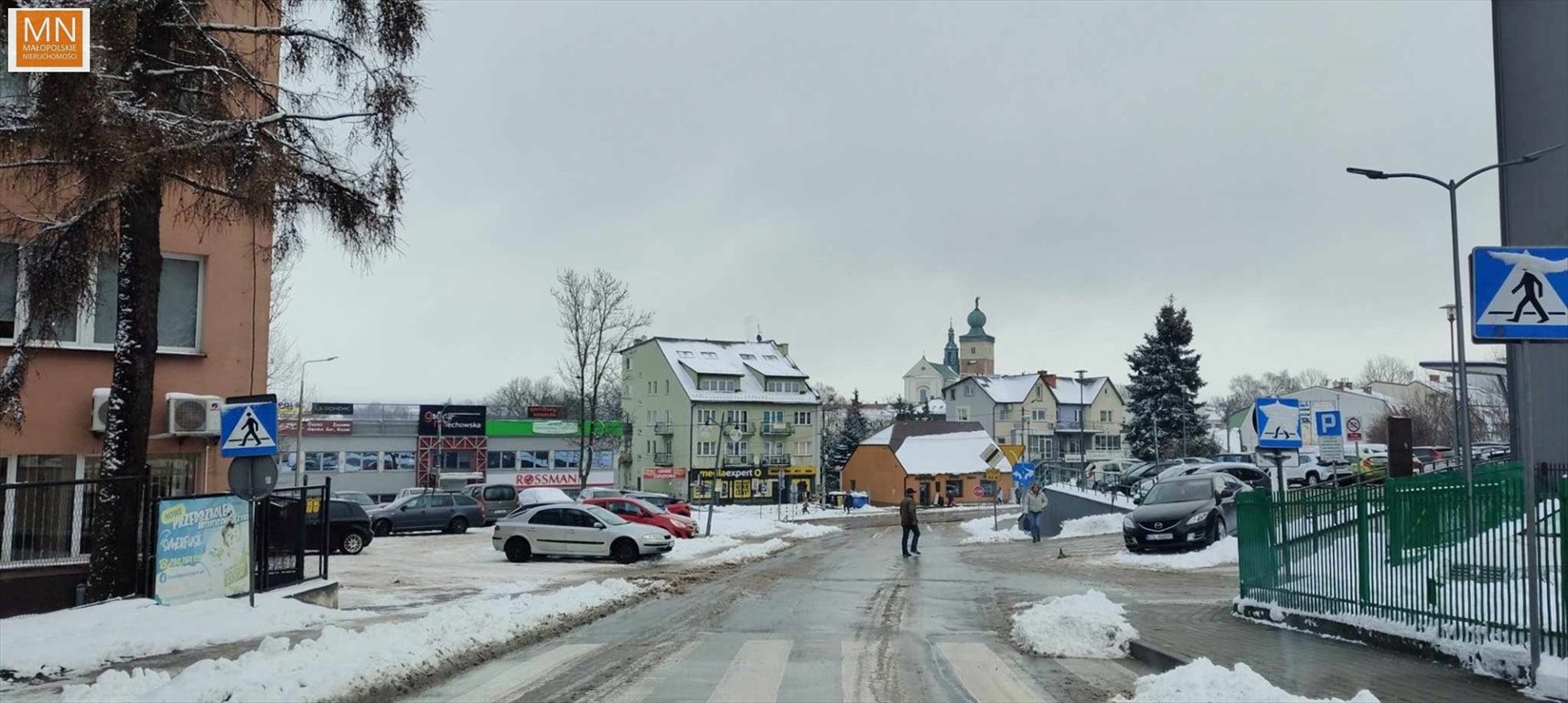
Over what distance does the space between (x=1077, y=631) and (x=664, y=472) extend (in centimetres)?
7175

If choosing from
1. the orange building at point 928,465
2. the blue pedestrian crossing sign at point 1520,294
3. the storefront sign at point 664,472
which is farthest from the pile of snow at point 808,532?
the orange building at point 928,465

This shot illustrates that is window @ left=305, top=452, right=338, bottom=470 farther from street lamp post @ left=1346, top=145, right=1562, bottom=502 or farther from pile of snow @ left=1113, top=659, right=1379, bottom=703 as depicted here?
pile of snow @ left=1113, top=659, right=1379, bottom=703

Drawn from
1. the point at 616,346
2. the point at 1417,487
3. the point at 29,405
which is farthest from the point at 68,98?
the point at 616,346

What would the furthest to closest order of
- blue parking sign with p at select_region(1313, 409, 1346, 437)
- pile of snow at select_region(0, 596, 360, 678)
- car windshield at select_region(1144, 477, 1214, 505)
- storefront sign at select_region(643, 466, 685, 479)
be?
storefront sign at select_region(643, 466, 685, 479), car windshield at select_region(1144, 477, 1214, 505), blue parking sign with p at select_region(1313, 409, 1346, 437), pile of snow at select_region(0, 596, 360, 678)

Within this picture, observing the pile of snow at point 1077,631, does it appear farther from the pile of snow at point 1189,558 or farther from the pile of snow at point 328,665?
the pile of snow at point 1189,558

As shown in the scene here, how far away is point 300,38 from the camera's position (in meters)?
13.8

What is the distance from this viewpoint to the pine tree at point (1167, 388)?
66812mm

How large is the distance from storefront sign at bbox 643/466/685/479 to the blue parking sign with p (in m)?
63.1

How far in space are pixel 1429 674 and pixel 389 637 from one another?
931 centimetres

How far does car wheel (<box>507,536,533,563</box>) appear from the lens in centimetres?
2745

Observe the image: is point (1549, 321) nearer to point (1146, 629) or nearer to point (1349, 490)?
point (1349, 490)

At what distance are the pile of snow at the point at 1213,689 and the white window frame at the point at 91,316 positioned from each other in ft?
39.6

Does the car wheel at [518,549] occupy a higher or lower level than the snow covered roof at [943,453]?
lower

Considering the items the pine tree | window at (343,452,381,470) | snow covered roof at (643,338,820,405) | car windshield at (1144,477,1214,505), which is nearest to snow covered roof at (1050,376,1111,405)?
snow covered roof at (643,338,820,405)
